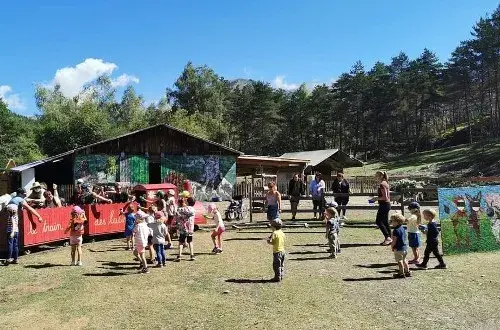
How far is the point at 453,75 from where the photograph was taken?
214 ft

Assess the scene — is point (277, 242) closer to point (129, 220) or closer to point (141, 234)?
point (141, 234)

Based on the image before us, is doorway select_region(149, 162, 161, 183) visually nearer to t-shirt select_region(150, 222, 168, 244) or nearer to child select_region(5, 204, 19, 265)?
child select_region(5, 204, 19, 265)

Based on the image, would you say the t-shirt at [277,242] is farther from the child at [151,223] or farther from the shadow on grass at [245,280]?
the child at [151,223]

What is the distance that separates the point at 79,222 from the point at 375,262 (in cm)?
737

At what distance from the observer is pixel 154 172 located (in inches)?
1242

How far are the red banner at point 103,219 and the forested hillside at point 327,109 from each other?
4212cm

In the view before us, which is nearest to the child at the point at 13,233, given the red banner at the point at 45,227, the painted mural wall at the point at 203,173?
the red banner at the point at 45,227

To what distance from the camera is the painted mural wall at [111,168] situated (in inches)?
1157

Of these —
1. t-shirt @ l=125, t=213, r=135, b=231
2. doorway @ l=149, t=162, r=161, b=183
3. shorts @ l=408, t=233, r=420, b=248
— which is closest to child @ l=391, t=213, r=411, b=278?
shorts @ l=408, t=233, r=420, b=248

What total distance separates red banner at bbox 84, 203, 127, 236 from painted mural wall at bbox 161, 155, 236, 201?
14.7 meters

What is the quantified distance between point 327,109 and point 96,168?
5328 cm

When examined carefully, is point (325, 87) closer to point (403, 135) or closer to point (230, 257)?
point (403, 135)

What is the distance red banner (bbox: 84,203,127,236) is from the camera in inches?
603

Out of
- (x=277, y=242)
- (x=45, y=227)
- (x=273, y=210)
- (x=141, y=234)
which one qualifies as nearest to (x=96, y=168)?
(x=45, y=227)
